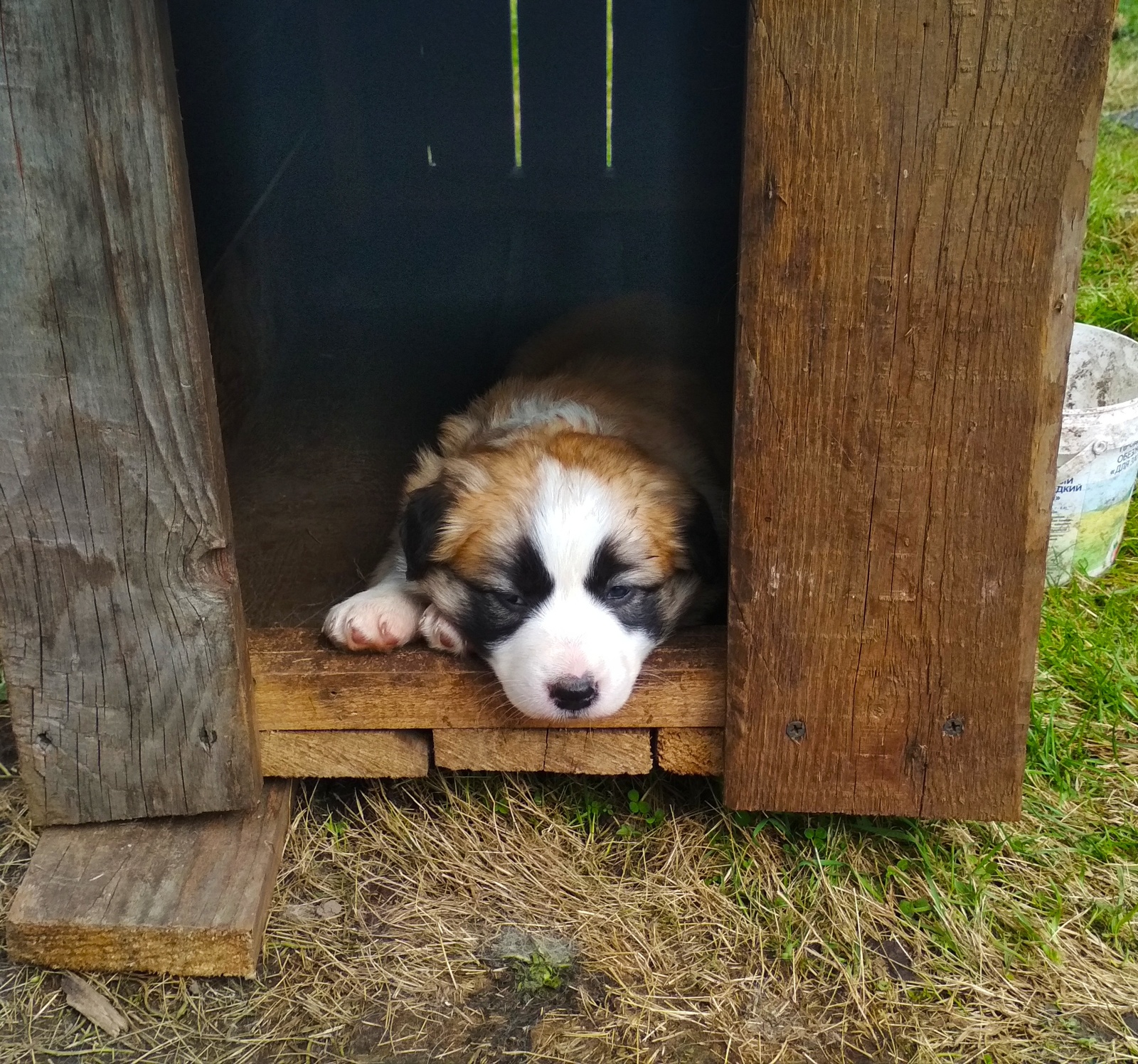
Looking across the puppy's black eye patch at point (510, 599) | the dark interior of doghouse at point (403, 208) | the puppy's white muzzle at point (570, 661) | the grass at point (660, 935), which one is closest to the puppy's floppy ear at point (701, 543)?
the puppy's white muzzle at point (570, 661)

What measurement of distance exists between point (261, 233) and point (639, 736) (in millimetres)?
3122

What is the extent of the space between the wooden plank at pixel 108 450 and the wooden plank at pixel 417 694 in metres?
0.13

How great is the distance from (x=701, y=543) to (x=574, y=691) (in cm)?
57

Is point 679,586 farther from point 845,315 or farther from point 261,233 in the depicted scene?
point 261,233

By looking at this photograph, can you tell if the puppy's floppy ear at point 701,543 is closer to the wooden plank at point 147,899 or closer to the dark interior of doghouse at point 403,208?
the dark interior of doghouse at point 403,208

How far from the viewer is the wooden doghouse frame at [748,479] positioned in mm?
2072

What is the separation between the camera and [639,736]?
109 inches

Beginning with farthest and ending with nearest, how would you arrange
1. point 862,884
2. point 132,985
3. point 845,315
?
1. point 862,884
2. point 132,985
3. point 845,315

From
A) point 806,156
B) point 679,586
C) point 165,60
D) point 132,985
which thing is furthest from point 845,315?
point 132,985

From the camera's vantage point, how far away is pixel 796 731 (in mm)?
2596

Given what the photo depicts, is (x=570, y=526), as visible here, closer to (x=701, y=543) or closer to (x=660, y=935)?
(x=701, y=543)

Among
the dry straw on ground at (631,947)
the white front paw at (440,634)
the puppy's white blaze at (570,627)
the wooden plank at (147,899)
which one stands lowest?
the dry straw on ground at (631,947)

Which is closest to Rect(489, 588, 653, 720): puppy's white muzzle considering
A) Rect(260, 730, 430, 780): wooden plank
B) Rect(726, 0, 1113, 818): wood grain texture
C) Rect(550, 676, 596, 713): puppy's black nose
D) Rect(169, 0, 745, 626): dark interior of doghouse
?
Rect(550, 676, 596, 713): puppy's black nose

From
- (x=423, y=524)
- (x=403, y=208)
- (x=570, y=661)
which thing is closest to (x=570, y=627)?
(x=570, y=661)
